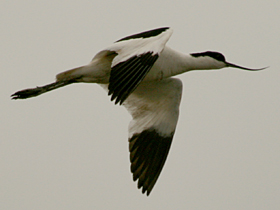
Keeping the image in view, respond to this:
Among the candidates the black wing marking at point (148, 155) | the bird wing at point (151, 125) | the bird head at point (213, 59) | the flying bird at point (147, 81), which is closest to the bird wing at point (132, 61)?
the flying bird at point (147, 81)

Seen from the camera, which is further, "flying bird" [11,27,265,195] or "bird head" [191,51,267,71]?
"bird head" [191,51,267,71]

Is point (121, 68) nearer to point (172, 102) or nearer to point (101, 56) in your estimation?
point (101, 56)

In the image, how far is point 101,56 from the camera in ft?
24.7

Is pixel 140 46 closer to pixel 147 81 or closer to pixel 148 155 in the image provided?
pixel 147 81

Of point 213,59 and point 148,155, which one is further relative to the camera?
point 148,155

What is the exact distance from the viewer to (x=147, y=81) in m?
7.90

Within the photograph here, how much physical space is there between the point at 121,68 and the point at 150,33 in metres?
0.81

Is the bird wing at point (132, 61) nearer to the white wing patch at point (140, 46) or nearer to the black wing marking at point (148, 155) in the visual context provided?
the white wing patch at point (140, 46)

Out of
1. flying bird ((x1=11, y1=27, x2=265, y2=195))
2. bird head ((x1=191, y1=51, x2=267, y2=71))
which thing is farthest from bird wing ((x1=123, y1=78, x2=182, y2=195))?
bird head ((x1=191, y1=51, x2=267, y2=71))

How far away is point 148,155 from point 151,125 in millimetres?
482

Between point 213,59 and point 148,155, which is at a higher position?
point 213,59

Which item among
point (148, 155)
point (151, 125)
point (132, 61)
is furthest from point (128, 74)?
point (151, 125)

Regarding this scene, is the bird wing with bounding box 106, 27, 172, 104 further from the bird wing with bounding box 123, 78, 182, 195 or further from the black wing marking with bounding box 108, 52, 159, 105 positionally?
the bird wing with bounding box 123, 78, 182, 195

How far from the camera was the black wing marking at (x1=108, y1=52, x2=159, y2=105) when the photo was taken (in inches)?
244
